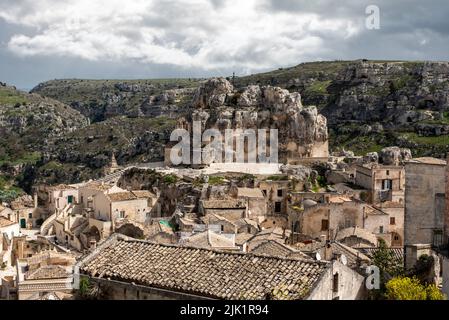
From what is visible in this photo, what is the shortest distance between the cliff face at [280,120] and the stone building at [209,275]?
49.3 meters

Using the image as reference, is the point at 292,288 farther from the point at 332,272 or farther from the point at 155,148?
the point at 155,148

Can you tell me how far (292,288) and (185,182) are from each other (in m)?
40.0

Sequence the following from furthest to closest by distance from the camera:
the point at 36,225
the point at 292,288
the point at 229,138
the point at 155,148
Result: the point at 155,148 < the point at 229,138 < the point at 36,225 < the point at 292,288

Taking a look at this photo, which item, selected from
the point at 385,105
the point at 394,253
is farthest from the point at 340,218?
the point at 385,105

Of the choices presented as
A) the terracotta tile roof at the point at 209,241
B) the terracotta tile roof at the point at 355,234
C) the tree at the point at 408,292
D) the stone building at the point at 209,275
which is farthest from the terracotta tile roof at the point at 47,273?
the terracotta tile roof at the point at 355,234

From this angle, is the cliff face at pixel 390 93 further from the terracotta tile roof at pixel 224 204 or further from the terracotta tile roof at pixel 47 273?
the terracotta tile roof at pixel 47 273

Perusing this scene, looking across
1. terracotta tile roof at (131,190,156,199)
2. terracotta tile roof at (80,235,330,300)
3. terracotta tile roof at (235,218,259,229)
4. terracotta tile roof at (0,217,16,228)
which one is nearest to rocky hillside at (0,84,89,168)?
terracotta tile roof at (131,190,156,199)

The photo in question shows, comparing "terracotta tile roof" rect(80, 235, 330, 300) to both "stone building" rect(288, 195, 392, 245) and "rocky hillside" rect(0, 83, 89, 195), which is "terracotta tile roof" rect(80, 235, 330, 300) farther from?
"rocky hillside" rect(0, 83, 89, 195)

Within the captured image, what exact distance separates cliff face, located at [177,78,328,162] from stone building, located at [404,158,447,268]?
3824 centimetres

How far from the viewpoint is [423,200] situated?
25047 millimetres

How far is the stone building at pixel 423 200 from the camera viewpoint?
2427 cm

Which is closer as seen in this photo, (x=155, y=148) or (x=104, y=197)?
(x=104, y=197)

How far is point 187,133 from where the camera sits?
6606 centimetres
